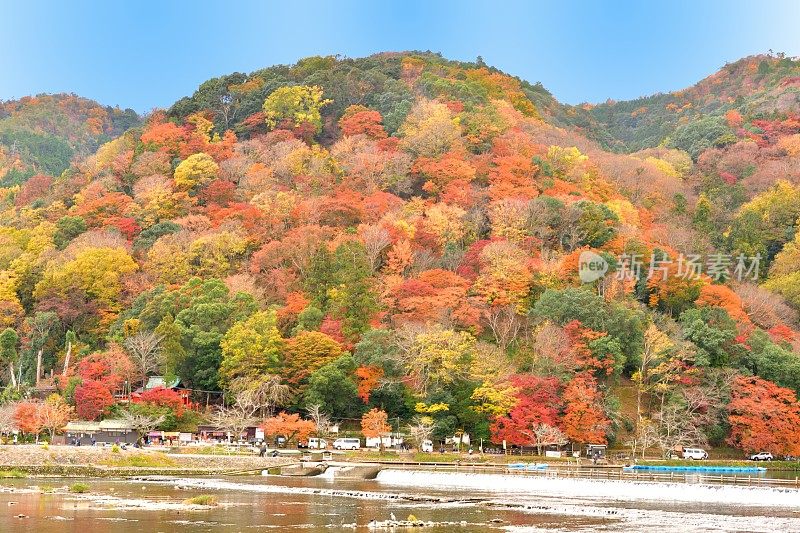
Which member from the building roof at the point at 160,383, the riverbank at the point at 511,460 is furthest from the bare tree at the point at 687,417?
the building roof at the point at 160,383

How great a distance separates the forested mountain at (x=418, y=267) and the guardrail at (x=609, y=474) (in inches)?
228

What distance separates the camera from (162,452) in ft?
209

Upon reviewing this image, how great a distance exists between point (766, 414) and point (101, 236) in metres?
57.2

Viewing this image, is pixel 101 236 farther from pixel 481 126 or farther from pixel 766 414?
pixel 766 414

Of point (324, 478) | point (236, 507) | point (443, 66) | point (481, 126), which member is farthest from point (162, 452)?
point (443, 66)

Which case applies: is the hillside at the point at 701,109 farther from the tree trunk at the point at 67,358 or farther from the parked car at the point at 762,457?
the tree trunk at the point at 67,358

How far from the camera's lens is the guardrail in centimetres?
5406

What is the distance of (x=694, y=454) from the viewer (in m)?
68.9

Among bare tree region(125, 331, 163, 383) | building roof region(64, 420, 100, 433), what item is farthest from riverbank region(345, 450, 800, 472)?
bare tree region(125, 331, 163, 383)

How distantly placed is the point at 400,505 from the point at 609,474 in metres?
17.2

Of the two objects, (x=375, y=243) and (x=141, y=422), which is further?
(x=375, y=243)

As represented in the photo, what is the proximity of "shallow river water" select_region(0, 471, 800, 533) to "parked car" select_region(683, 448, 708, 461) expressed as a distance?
642 inches

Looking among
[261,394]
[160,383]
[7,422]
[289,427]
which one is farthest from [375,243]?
[7,422]

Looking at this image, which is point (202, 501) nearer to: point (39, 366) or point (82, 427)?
point (82, 427)
